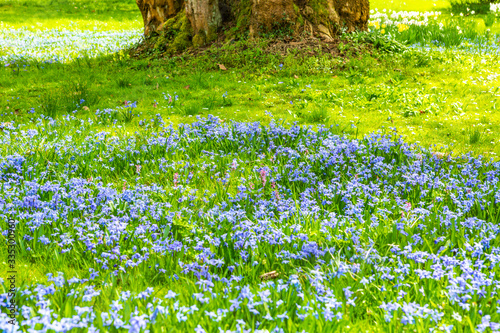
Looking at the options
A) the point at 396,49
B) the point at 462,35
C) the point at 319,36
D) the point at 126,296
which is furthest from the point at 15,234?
the point at 462,35

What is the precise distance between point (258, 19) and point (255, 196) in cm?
687

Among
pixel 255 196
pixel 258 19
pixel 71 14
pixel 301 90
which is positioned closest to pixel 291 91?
pixel 301 90

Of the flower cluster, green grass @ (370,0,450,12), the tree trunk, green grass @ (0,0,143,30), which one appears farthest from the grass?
green grass @ (0,0,143,30)

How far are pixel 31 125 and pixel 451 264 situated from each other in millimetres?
6057

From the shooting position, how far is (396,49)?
10.6 metres

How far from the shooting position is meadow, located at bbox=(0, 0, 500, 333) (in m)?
2.59

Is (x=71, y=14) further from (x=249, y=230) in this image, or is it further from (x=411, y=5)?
(x=249, y=230)

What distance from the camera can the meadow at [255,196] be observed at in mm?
2594

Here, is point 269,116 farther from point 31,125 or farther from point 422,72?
point 422,72

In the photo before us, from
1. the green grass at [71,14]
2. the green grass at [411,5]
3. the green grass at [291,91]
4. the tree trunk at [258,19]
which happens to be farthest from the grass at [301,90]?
the green grass at [71,14]

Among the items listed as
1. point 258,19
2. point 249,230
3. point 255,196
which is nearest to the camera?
point 249,230

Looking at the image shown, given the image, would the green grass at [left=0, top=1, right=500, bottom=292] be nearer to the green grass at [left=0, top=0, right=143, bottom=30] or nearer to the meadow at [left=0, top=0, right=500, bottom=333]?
the meadow at [left=0, top=0, right=500, bottom=333]

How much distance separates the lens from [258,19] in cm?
1009

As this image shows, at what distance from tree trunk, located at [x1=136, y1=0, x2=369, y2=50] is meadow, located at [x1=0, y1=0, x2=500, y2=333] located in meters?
0.53
